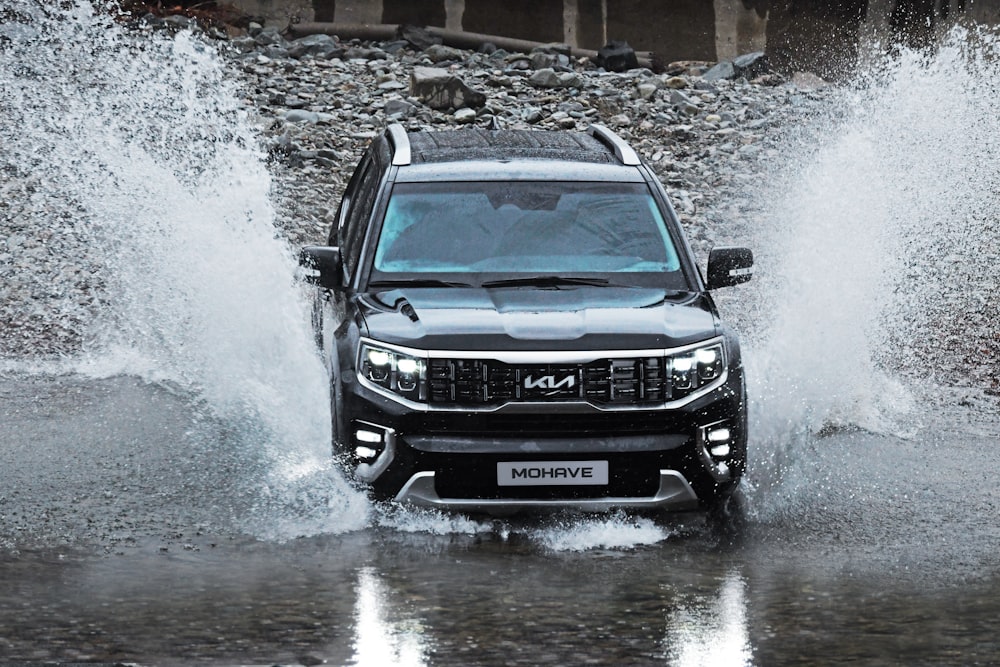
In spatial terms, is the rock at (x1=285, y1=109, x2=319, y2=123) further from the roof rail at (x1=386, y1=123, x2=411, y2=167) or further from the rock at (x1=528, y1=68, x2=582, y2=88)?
the roof rail at (x1=386, y1=123, x2=411, y2=167)

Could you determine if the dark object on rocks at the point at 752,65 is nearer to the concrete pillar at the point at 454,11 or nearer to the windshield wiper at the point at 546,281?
the concrete pillar at the point at 454,11

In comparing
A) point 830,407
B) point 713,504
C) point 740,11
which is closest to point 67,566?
point 713,504

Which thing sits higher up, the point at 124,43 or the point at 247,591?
the point at 124,43

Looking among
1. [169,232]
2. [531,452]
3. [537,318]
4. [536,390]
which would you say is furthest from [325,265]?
[169,232]

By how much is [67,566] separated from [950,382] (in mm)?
7353

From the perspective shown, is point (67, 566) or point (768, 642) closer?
point (768, 642)

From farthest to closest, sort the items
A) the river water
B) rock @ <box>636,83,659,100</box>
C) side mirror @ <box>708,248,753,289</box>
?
rock @ <box>636,83,659,100</box>
side mirror @ <box>708,248,753,289</box>
the river water

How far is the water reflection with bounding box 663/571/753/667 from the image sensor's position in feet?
17.7

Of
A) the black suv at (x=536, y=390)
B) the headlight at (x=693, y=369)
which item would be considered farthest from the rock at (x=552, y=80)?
the headlight at (x=693, y=369)

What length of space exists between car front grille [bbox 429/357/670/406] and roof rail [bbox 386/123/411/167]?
188 cm

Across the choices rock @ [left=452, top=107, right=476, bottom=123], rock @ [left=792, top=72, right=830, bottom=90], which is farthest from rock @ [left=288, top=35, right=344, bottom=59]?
rock @ [left=792, top=72, right=830, bottom=90]

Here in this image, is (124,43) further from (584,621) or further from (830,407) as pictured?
(584,621)

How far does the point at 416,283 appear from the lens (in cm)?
784

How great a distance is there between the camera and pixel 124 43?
25.1m
